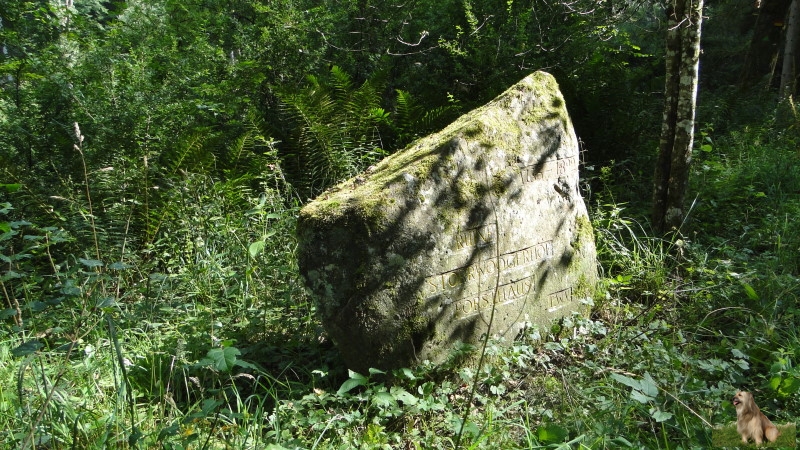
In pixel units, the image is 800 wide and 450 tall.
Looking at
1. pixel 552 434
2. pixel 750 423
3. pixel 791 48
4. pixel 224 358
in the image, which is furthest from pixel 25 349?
pixel 791 48

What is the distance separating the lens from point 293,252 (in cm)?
454

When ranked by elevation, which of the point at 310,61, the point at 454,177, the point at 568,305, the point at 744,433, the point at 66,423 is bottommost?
the point at 568,305

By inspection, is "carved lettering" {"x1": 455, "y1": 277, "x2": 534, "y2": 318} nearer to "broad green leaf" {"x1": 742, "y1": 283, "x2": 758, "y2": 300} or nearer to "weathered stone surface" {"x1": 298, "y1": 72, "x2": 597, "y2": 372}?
"weathered stone surface" {"x1": 298, "y1": 72, "x2": 597, "y2": 372}

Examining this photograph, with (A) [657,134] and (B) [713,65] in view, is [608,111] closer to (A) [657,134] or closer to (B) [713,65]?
(A) [657,134]

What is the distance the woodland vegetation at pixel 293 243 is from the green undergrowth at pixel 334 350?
23 mm

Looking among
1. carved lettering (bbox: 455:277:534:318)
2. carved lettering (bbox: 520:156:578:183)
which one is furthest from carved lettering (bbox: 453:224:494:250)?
carved lettering (bbox: 520:156:578:183)

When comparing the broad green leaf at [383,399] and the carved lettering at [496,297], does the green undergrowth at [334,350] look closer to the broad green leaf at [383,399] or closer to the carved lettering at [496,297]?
the broad green leaf at [383,399]

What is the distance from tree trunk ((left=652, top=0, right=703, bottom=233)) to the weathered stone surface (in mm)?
1086

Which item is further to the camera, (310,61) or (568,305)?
(310,61)

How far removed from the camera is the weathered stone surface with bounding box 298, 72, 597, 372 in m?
3.28

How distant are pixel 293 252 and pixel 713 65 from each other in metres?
11.7

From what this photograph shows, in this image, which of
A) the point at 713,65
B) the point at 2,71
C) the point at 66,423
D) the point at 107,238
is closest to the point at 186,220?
the point at 107,238

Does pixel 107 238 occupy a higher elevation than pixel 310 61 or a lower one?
lower

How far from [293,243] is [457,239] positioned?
1621 mm
